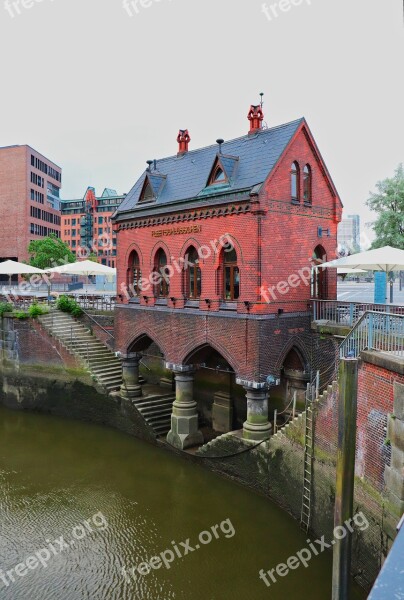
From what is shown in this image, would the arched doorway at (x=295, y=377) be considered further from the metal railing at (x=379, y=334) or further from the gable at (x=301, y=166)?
the gable at (x=301, y=166)

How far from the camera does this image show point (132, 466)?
1728cm

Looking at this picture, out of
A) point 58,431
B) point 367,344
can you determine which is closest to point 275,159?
point 367,344

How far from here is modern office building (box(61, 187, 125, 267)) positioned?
4161 inches

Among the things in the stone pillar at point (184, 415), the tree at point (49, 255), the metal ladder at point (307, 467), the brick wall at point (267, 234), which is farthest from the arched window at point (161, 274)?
the tree at point (49, 255)

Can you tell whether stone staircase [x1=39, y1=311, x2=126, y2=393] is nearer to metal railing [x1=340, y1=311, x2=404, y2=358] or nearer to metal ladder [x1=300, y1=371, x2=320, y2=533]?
metal ladder [x1=300, y1=371, x2=320, y2=533]

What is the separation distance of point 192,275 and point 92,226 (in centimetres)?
9400

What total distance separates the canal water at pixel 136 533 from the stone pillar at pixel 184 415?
2.68 ft

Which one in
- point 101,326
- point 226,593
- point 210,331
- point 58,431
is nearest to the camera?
point 226,593

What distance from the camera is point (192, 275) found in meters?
18.3

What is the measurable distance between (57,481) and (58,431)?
519cm

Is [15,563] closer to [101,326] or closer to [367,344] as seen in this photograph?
[367,344]

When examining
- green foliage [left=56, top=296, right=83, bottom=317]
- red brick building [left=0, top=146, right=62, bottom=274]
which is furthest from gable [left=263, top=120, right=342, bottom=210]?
red brick building [left=0, top=146, right=62, bottom=274]

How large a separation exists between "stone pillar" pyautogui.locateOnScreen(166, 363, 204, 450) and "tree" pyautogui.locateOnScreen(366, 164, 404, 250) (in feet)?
47.6

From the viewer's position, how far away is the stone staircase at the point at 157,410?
19.7 metres
